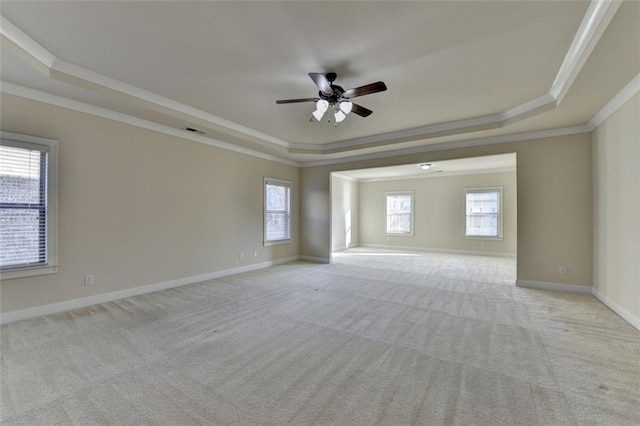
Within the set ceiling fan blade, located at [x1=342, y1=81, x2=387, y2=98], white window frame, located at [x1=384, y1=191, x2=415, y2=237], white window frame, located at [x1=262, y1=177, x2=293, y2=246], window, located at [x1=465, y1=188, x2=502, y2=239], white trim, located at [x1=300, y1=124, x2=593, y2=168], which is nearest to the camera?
ceiling fan blade, located at [x1=342, y1=81, x2=387, y2=98]

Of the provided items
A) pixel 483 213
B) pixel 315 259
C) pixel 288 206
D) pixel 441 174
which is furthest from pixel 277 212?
pixel 483 213

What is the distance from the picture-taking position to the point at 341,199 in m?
9.73

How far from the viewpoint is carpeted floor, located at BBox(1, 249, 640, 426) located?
1.78 m

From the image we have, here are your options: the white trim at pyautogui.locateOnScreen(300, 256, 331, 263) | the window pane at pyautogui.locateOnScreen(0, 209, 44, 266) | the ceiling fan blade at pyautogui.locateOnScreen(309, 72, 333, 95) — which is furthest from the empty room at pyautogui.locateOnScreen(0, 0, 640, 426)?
the white trim at pyautogui.locateOnScreen(300, 256, 331, 263)

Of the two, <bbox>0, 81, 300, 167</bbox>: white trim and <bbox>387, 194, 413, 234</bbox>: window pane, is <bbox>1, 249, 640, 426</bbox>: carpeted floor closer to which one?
<bbox>0, 81, 300, 167</bbox>: white trim

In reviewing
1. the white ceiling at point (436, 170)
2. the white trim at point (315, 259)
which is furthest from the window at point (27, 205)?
the white ceiling at point (436, 170)

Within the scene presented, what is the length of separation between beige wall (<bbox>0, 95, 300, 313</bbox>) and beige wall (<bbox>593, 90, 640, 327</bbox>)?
233 inches

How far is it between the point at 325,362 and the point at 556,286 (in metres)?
4.48

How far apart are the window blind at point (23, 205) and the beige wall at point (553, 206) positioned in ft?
22.0

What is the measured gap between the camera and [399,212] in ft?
32.9

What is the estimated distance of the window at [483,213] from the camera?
828cm

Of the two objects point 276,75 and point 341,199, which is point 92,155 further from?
point 341,199

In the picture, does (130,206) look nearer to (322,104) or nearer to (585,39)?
(322,104)

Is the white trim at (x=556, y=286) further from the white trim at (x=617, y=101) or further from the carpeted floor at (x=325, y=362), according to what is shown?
the white trim at (x=617, y=101)
